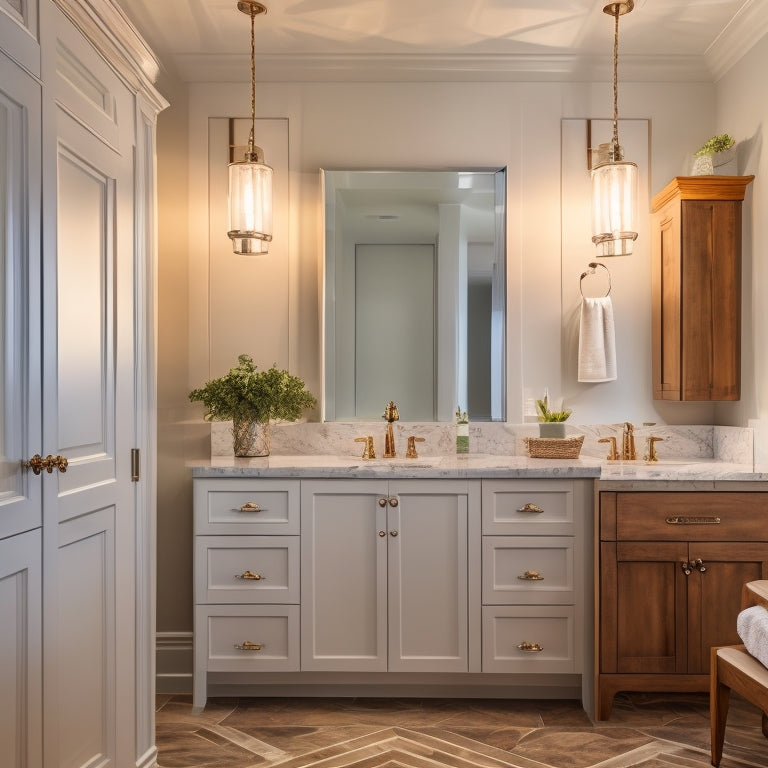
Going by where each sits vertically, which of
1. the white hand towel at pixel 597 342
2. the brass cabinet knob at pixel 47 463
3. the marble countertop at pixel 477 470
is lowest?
the marble countertop at pixel 477 470

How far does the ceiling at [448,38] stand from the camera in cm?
279

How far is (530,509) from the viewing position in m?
2.76

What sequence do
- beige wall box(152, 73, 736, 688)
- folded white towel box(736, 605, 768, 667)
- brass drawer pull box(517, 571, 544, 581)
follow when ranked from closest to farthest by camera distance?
folded white towel box(736, 605, 768, 667), brass drawer pull box(517, 571, 544, 581), beige wall box(152, 73, 736, 688)

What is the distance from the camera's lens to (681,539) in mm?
2664

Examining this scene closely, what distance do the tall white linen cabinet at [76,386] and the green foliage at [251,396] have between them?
0.64 m

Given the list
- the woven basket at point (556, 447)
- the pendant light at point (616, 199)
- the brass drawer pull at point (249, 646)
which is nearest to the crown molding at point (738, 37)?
the pendant light at point (616, 199)

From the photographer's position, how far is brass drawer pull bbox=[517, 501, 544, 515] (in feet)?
9.05

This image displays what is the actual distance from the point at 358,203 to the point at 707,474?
5.65 feet

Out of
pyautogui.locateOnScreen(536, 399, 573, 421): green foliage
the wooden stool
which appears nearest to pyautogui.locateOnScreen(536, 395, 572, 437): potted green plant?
pyautogui.locateOnScreen(536, 399, 573, 421): green foliage

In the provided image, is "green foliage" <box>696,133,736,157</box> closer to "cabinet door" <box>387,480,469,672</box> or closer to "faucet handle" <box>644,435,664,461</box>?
"faucet handle" <box>644,435,664,461</box>

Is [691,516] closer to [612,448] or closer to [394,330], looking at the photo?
[612,448]

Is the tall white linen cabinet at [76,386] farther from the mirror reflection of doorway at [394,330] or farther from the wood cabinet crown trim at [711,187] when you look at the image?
the wood cabinet crown trim at [711,187]

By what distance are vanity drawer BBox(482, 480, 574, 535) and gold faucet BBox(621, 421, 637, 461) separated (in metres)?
0.53

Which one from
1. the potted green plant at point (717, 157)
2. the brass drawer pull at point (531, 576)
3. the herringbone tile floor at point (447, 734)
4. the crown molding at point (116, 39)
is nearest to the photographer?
the crown molding at point (116, 39)
